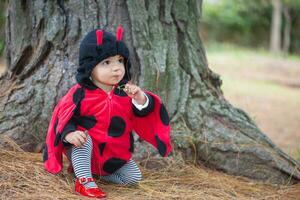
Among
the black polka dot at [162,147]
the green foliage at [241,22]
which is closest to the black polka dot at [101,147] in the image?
the black polka dot at [162,147]

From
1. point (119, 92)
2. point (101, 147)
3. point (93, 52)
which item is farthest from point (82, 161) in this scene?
point (93, 52)

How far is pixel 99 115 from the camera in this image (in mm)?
2988

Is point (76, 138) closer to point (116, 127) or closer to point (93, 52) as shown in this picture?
point (116, 127)

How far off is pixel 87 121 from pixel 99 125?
7cm

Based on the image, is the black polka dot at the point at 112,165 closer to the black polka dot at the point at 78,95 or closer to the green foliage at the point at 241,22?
the black polka dot at the point at 78,95

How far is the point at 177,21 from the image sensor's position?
12.4 ft

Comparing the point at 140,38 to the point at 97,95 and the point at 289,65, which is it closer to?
the point at 97,95

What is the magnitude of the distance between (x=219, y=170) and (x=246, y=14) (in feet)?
63.0

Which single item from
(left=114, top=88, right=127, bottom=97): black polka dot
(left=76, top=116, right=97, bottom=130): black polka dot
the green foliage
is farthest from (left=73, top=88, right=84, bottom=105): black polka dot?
the green foliage

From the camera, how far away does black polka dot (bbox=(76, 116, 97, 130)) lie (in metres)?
2.99

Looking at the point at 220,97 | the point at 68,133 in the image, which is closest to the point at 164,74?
the point at 220,97

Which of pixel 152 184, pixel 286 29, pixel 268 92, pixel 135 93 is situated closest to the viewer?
pixel 135 93

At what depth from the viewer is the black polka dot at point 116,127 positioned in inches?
118

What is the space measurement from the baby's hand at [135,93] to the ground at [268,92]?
158 cm
